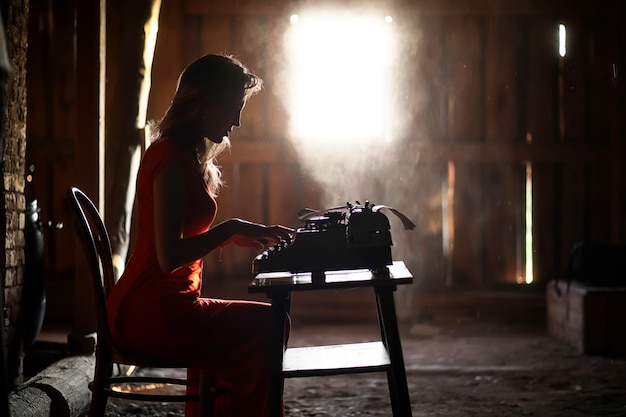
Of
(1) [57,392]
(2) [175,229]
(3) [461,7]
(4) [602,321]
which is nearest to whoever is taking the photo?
(2) [175,229]

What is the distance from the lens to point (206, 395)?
8.68 ft

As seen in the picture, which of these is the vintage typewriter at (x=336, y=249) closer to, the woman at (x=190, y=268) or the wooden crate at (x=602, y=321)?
the woman at (x=190, y=268)

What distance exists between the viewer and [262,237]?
2.66m

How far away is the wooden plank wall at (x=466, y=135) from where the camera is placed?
7.44m

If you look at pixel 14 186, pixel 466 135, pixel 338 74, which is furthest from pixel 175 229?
pixel 466 135

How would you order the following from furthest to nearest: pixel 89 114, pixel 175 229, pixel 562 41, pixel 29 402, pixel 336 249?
pixel 562 41
pixel 89 114
pixel 29 402
pixel 336 249
pixel 175 229

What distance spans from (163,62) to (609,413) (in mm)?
5112

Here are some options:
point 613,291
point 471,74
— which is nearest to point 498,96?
point 471,74

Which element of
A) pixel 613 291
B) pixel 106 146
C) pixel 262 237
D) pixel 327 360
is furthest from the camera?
pixel 613 291

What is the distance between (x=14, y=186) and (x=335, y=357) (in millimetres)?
2316

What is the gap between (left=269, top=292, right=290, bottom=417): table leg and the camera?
8.49 ft

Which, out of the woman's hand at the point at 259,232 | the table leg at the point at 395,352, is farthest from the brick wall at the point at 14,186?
the table leg at the point at 395,352

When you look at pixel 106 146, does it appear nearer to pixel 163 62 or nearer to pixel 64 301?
pixel 163 62

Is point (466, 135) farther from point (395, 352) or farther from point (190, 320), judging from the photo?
point (190, 320)
